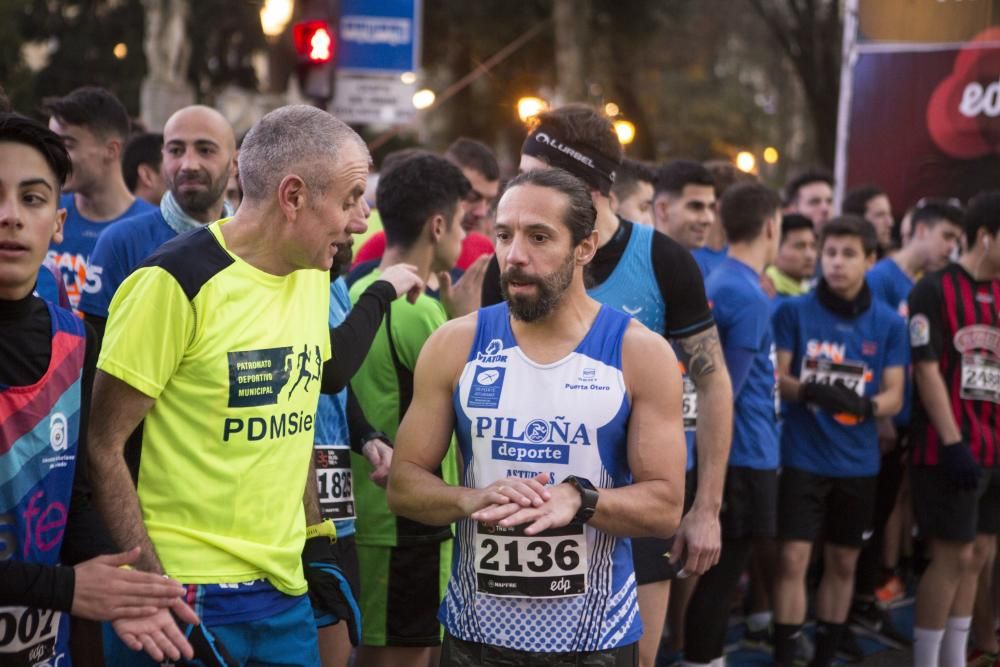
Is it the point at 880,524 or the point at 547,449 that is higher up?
the point at 547,449

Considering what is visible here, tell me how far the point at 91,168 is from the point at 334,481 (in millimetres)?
2574

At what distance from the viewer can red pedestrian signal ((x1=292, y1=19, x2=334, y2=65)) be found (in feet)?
37.6

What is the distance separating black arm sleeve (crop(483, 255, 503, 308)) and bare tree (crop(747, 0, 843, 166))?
1913 cm

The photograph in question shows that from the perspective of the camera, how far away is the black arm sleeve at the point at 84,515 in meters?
2.96

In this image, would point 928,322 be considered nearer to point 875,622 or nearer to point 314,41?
point 875,622

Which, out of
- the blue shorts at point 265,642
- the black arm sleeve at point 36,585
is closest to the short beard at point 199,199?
the blue shorts at point 265,642

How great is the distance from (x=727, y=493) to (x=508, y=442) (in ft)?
9.82

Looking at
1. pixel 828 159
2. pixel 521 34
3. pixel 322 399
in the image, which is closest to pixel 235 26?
pixel 521 34

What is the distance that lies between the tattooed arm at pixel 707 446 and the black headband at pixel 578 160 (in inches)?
27.6

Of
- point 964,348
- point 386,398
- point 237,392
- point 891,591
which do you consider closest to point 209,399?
point 237,392

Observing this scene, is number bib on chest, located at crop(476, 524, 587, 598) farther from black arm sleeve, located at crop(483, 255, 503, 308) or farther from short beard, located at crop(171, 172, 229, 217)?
short beard, located at crop(171, 172, 229, 217)

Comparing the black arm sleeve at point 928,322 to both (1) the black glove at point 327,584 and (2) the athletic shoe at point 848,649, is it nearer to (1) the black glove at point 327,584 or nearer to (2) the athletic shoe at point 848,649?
(2) the athletic shoe at point 848,649

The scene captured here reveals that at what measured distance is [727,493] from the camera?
6141 mm

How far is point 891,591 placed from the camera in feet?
27.8
